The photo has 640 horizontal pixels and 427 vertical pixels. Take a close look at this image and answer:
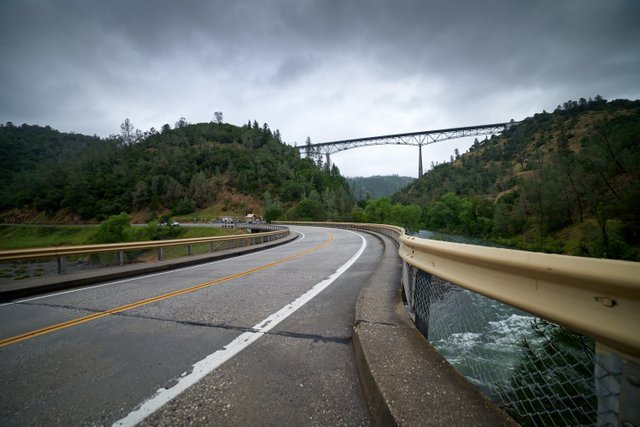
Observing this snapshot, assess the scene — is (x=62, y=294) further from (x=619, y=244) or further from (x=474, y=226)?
(x=474, y=226)

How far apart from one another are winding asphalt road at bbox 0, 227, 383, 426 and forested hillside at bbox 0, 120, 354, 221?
7540cm

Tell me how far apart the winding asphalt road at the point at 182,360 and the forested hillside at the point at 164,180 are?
7540 cm

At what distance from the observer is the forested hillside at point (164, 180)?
4304 inches

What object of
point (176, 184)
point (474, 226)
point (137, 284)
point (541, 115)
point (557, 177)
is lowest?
point (474, 226)

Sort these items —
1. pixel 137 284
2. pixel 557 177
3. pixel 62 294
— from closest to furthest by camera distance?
pixel 62 294 < pixel 137 284 < pixel 557 177

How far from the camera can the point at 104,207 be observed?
355 feet

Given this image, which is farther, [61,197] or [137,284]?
[61,197]

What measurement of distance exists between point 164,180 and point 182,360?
13554 cm

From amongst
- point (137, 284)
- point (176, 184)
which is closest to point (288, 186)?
point (176, 184)

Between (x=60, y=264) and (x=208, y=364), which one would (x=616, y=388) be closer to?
(x=208, y=364)

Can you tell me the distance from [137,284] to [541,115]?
184 m

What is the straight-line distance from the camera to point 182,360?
2789mm

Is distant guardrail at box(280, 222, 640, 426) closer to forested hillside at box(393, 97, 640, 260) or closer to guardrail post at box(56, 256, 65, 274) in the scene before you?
guardrail post at box(56, 256, 65, 274)

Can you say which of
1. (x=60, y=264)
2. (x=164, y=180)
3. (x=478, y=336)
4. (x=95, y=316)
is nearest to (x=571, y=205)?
(x=478, y=336)
